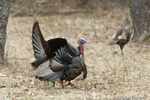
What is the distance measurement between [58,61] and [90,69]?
1.99 metres

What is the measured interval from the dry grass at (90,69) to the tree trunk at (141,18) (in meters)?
0.45

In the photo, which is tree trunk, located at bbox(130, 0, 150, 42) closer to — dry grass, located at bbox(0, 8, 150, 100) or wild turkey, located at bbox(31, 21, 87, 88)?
dry grass, located at bbox(0, 8, 150, 100)

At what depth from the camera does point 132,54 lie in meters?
9.62

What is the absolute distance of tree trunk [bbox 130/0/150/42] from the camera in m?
10.8

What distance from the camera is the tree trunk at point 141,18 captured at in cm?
1081

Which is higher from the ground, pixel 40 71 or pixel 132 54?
pixel 40 71

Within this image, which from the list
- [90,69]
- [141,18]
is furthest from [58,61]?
[141,18]

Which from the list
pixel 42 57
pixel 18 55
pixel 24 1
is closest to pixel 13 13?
pixel 24 1

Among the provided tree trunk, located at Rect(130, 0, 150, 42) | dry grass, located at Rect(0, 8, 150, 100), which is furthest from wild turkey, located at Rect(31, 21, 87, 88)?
tree trunk, located at Rect(130, 0, 150, 42)

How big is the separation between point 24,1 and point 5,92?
12.2m

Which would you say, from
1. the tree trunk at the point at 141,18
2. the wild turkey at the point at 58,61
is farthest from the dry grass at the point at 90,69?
the tree trunk at the point at 141,18

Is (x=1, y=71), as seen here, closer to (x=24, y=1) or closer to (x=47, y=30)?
(x=47, y=30)

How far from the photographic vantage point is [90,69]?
828cm

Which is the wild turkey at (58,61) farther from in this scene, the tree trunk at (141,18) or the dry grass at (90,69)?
the tree trunk at (141,18)
